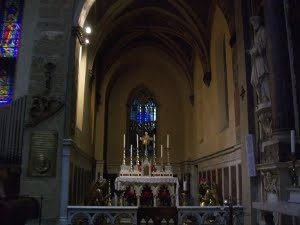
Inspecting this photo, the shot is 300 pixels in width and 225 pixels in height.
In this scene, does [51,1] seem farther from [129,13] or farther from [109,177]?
[109,177]

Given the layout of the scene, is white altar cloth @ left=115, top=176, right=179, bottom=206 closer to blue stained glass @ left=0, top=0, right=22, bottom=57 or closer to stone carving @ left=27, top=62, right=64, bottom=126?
stone carving @ left=27, top=62, right=64, bottom=126

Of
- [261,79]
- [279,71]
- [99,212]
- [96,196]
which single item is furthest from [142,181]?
[279,71]

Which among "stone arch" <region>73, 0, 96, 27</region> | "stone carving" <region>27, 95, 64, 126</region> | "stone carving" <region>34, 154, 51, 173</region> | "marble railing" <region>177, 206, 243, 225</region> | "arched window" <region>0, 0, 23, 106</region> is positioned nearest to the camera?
"marble railing" <region>177, 206, 243, 225</region>

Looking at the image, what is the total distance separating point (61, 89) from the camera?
10.6 meters

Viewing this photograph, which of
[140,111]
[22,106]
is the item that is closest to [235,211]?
[22,106]

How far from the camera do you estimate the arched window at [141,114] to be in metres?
22.8

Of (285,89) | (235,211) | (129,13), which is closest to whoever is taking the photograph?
(285,89)

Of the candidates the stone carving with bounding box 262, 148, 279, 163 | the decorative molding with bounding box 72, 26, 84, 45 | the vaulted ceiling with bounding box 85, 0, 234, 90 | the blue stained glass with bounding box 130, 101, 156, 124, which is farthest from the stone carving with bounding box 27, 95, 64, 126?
the blue stained glass with bounding box 130, 101, 156, 124

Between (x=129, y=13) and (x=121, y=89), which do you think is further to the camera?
(x=121, y=89)

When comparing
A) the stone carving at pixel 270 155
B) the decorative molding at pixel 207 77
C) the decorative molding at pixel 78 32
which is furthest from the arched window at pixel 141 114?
the stone carving at pixel 270 155

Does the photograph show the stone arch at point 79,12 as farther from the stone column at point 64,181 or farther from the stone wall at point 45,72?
the stone column at point 64,181

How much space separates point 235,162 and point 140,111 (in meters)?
12.0

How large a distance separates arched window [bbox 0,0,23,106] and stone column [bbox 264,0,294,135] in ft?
24.8

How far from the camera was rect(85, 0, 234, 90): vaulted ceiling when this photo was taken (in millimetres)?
15664
